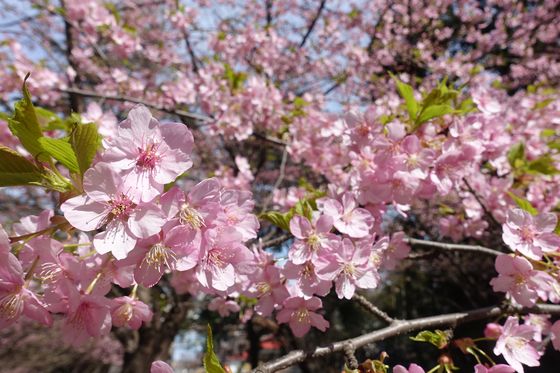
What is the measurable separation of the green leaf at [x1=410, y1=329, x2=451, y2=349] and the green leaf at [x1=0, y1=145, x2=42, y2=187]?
4.20 ft

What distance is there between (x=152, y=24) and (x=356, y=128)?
360 inches

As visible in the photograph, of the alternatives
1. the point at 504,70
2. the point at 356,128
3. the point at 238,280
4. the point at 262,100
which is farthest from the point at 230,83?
the point at 504,70

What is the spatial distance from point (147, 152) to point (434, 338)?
43.8 inches

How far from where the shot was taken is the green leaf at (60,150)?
104cm

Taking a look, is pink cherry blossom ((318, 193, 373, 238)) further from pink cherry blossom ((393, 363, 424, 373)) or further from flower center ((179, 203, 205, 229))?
flower center ((179, 203, 205, 229))

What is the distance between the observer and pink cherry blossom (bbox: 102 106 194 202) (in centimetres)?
104

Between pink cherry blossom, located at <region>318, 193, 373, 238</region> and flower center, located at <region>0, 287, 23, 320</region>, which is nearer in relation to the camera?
flower center, located at <region>0, 287, 23, 320</region>

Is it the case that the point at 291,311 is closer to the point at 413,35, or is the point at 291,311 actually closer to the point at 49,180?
the point at 49,180

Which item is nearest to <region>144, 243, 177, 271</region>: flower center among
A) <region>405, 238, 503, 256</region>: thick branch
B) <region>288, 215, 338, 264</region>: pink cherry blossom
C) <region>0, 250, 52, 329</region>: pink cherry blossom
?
<region>0, 250, 52, 329</region>: pink cherry blossom

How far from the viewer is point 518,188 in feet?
8.82

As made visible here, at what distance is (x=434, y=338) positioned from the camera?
1333 mm

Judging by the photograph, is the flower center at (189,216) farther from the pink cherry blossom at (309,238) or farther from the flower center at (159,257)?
the pink cherry blossom at (309,238)

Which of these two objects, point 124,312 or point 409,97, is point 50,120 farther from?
point 409,97

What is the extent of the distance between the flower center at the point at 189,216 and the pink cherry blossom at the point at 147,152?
0.08 metres
